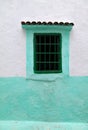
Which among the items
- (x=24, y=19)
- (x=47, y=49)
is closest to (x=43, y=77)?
(x=47, y=49)

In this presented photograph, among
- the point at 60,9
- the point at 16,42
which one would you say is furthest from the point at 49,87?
the point at 60,9

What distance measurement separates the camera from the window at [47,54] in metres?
9.56

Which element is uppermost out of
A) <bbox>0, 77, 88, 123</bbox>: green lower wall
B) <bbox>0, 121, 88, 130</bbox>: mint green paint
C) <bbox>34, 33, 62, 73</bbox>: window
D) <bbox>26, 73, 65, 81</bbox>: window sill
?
<bbox>34, 33, 62, 73</bbox>: window

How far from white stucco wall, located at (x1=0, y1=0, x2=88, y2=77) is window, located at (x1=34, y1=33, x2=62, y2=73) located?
37cm

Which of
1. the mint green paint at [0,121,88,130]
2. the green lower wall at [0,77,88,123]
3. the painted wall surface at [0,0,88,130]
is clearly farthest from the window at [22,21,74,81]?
the mint green paint at [0,121,88,130]

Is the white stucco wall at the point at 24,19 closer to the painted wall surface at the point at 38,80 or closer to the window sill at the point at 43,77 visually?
the painted wall surface at the point at 38,80

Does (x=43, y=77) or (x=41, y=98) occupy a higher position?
(x=43, y=77)

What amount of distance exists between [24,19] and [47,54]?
1.18m

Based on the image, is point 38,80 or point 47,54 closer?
point 38,80

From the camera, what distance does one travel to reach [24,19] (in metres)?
9.43

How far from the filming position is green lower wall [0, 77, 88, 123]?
31.1ft

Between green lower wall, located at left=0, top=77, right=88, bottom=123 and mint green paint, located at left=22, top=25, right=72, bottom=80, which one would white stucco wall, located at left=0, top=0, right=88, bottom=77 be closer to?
mint green paint, located at left=22, top=25, right=72, bottom=80

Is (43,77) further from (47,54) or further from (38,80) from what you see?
(47,54)

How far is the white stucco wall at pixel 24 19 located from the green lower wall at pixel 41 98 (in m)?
0.39
